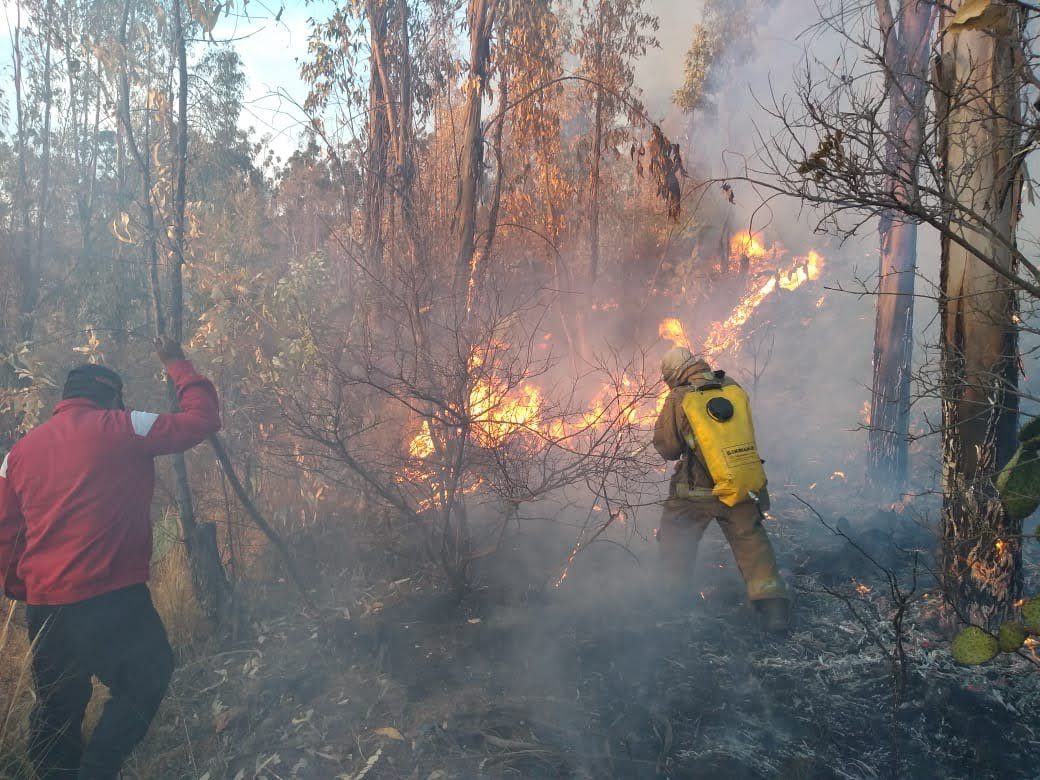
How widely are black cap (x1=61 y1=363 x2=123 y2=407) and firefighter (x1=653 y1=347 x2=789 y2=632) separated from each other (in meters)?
3.29

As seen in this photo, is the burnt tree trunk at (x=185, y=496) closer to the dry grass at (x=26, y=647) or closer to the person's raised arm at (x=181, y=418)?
the dry grass at (x=26, y=647)

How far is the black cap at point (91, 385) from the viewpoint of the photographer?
11.0 ft

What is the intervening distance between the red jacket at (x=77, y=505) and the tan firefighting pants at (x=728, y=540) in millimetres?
3160

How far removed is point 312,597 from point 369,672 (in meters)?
1.20

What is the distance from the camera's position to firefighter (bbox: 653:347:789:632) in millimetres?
4129

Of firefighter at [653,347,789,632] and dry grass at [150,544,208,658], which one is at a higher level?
firefighter at [653,347,789,632]

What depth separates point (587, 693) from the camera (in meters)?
3.59

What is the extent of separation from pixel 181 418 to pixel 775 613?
3661mm

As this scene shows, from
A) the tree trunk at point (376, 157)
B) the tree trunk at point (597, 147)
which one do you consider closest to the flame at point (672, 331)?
the tree trunk at point (597, 147)

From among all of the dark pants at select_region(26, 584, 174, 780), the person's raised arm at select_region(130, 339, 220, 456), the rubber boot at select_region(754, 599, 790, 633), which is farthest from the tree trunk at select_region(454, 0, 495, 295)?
the dark pants at select_region(26, 584, 174, 780)

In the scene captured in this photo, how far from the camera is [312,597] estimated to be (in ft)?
16.0

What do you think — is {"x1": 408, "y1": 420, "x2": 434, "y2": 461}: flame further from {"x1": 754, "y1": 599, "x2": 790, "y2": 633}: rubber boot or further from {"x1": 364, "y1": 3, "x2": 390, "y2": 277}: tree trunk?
{"x1": 754, "y1": 599, "x2": 790, "y2": 633}: rubber boot

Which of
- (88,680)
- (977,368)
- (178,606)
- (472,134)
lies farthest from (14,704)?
(472,134)

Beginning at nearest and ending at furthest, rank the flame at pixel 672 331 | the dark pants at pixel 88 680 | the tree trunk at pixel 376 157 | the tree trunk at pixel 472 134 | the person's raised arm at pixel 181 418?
the dark pants at pixel 88 680
the person's raised arm at pixel 181 418
the tree trunk at pixel 376 157
the tree trunk at pixel 472 134
the flame at pixel 672 331
